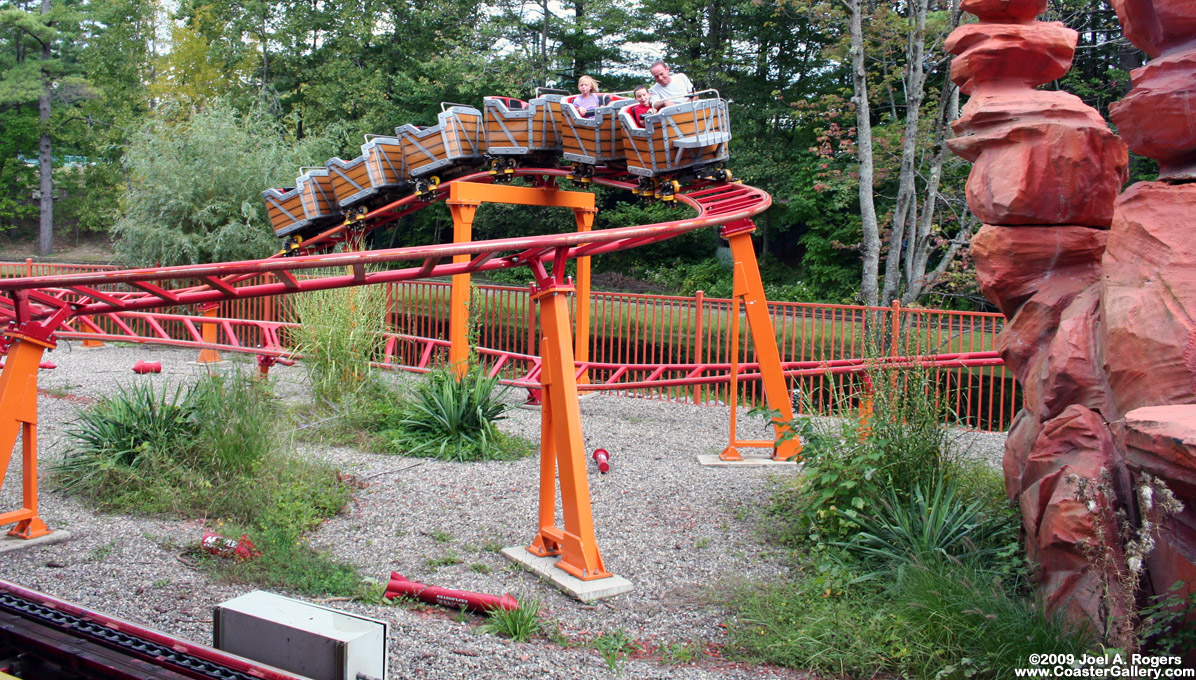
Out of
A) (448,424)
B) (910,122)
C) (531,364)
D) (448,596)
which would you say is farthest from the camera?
(910,122)

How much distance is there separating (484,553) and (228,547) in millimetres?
1409

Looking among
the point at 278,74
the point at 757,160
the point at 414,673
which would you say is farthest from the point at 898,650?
the point at 278,74

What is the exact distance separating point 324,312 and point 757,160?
1740 centimetres

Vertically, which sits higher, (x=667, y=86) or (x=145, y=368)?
(x=667, y=86)

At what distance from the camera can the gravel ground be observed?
144 inches

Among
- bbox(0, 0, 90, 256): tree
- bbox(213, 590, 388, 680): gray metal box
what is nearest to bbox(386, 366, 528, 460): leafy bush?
bbox(213, 590, 388, 680): gray metal box

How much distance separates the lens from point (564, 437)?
4.57 metres

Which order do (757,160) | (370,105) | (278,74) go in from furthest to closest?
(278,74), (370,105), (757,160)

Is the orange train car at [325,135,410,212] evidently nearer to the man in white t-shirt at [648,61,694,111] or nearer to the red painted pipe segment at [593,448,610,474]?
the man in white t-shirt at [648,61,694,111]

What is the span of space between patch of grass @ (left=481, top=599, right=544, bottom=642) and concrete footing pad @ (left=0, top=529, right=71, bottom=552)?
2.76 metres

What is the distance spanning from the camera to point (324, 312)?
8531 millimetres

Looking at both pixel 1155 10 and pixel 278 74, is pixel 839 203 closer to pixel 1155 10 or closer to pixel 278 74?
pixel 1155 10

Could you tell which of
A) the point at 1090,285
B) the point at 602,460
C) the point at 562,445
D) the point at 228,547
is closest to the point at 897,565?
the point at 1090,285

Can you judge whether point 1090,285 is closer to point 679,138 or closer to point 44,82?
point 679,138
